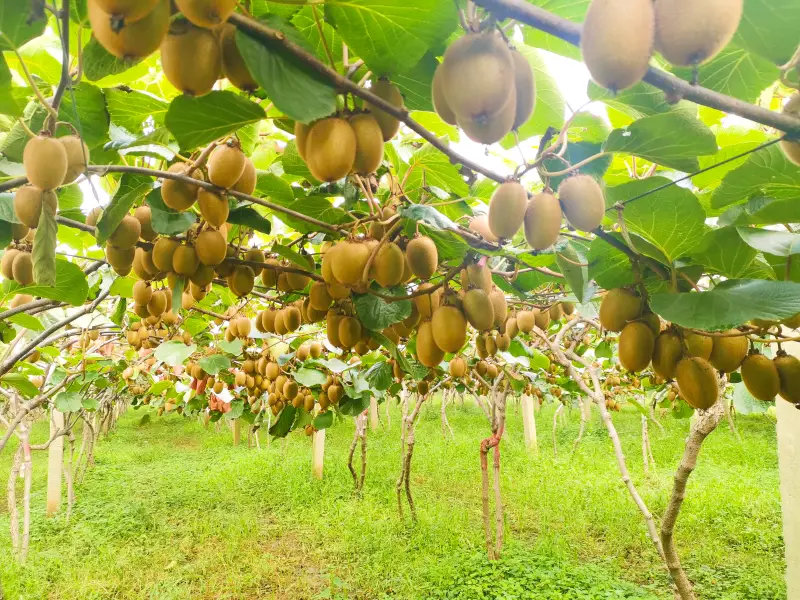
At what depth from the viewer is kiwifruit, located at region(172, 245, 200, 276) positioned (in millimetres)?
1073

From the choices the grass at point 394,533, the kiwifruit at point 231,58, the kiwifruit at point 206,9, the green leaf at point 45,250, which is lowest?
the grass at point 394,533

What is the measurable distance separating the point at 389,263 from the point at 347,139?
403 mm

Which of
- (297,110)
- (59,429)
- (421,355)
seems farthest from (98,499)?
(297,110)

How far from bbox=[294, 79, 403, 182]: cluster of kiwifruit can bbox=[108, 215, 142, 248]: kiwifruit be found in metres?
0.55

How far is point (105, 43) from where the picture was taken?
454 millimetres

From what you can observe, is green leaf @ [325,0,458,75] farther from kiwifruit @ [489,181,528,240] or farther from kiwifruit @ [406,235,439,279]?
kiwifruit @ [406,235,439,279]

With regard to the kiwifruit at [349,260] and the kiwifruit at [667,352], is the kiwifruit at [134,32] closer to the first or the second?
the kiwifruit at [349,260]

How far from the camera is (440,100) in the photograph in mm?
607

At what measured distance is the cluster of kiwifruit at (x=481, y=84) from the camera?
522 mm

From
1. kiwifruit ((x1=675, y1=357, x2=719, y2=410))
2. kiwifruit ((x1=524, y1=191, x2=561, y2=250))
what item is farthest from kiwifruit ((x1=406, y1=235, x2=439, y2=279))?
kiwifruit ((x1=675, y1=357, x2=719, y2=410))

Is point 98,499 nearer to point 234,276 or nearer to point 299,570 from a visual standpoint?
point 299,570

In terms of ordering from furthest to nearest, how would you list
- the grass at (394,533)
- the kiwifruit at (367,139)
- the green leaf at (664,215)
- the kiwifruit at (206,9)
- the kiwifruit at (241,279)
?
the grass at (394,533), the kiwifruit at (241,279), the green leaf at (664,215), the kiwifruit at (367,139), the kiwifruit at (206,9)

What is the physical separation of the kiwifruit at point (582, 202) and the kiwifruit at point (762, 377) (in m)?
0.46


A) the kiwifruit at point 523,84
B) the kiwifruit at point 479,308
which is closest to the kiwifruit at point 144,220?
the kiwifruit at point 479,308
